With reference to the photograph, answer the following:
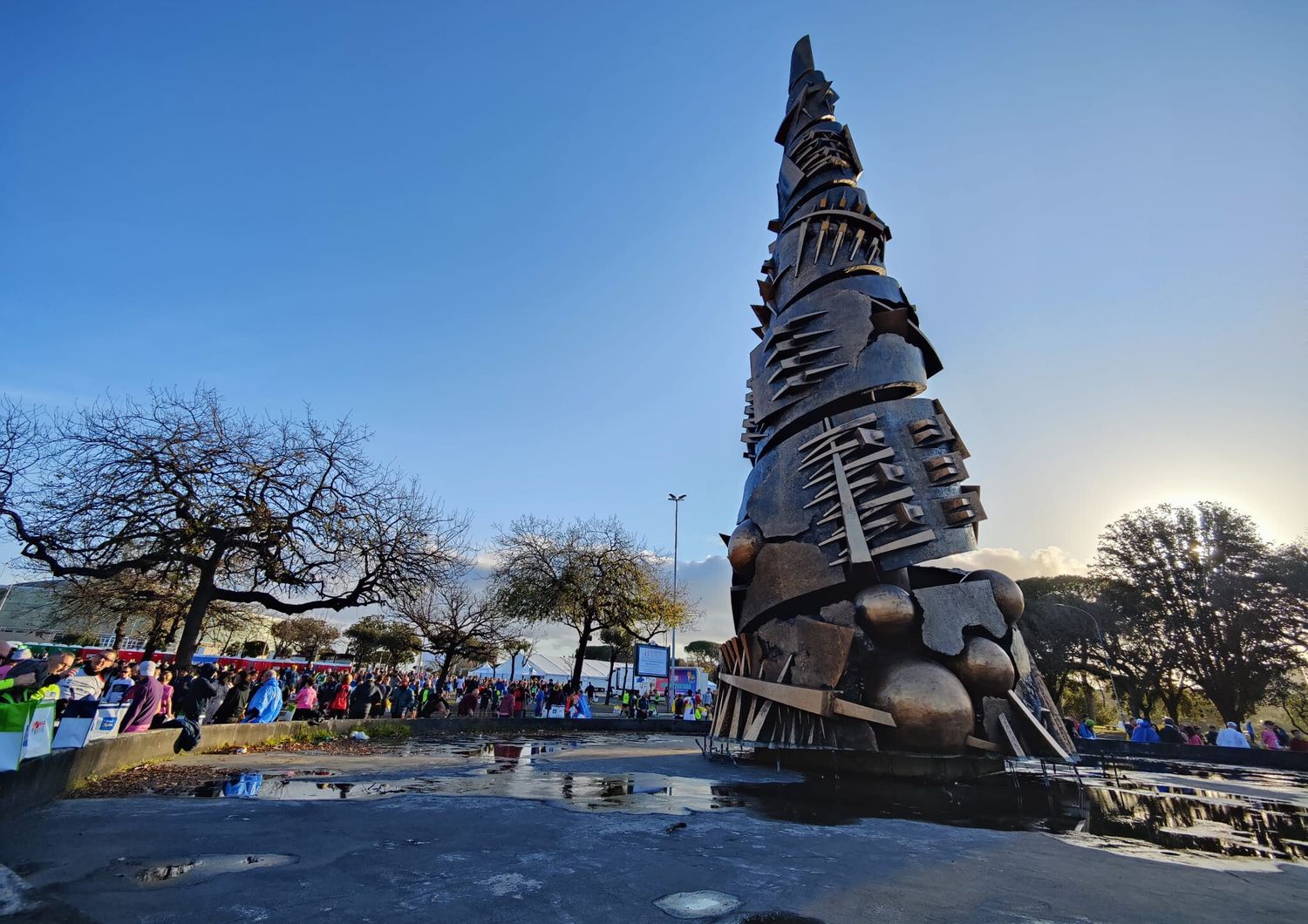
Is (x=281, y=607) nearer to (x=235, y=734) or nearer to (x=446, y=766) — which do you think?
(x=235, y=734)

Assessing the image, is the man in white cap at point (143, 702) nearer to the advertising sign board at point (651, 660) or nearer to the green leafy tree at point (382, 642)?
the advertising sign board at point (651, 660)

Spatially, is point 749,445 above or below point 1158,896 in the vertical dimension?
above

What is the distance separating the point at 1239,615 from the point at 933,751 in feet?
103

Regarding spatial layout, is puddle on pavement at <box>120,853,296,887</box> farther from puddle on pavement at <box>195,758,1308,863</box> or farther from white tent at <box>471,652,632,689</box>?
white tent at <box>471,652,632,689</box>

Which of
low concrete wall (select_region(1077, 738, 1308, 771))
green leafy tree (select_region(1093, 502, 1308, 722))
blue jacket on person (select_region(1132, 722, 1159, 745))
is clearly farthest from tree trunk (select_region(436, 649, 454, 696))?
green leafy tree (select_region(1093, 502, 1308, 722))

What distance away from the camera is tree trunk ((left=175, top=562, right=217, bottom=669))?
16.0m

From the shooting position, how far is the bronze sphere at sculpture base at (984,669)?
34.7 feet

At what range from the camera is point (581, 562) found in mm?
34531

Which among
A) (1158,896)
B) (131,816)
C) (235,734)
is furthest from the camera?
(235,734)

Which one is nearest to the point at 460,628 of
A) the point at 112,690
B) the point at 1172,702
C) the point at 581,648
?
the point at 581,648

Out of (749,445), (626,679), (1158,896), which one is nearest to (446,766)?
(1158,896)

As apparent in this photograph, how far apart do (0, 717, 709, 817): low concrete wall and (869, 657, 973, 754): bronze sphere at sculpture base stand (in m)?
10.9

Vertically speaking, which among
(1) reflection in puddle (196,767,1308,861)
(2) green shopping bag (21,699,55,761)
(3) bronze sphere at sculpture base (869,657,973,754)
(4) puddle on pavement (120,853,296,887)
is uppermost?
(3) bronze sphere at sculpture base (869,657,973,754)

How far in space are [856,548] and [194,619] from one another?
16610 millimetres
